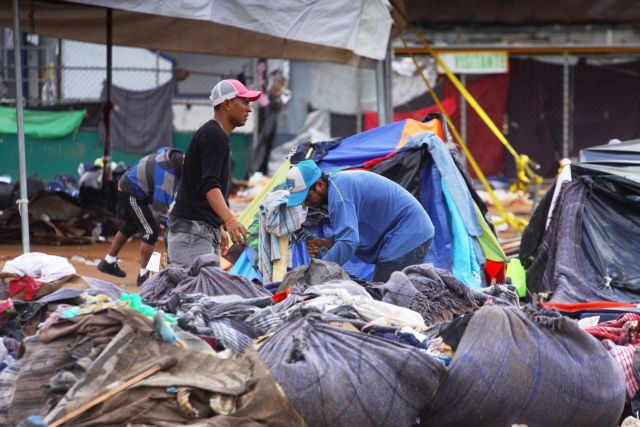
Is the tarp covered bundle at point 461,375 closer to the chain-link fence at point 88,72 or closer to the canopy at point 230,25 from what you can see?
the canopy at point 230,25

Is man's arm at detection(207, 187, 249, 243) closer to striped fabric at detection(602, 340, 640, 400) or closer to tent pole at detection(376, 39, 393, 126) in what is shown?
striped fabric at detection(602, 340, 640, 400)

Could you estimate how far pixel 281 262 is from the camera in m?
7.41

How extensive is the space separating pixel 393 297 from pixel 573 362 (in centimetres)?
116

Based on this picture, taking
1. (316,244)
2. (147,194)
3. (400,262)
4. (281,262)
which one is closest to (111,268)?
(147,194)

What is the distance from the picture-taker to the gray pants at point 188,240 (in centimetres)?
728

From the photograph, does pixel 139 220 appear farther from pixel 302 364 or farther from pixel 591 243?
pixel 302 364

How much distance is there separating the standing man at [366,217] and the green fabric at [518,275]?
203 cm

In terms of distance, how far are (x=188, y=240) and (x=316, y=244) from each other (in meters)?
0.84

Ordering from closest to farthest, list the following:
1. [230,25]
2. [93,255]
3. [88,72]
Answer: [230,25]
[93,255]
[88,72]

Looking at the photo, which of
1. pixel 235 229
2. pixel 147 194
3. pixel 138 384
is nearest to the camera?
pixel 138 384

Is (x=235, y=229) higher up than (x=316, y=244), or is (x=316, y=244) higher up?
(x=235, y=229)

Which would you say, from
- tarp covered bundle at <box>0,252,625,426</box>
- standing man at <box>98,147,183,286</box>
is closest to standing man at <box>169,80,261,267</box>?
tarp covered bundle at <box>0,252,625,426</box>

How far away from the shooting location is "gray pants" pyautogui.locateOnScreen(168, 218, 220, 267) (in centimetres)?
728

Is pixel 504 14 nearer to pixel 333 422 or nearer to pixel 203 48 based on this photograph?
pixel 203 48
